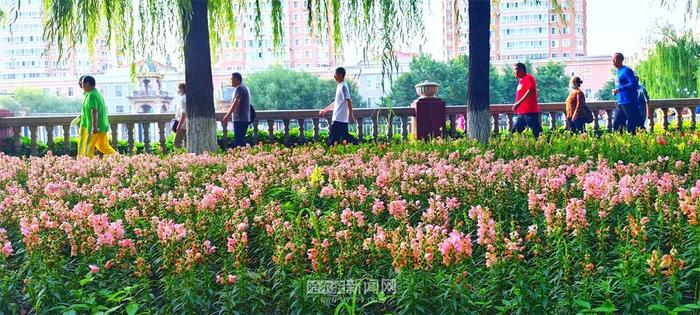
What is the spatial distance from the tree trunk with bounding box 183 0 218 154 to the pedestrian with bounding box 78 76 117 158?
1.21 m

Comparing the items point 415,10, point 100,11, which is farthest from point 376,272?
point 100,11

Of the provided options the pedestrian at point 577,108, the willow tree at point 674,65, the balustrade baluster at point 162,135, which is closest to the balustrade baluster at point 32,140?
the balustrade baluster at point 162,135

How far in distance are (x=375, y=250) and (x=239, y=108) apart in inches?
327

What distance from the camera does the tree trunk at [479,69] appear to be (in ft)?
34.1

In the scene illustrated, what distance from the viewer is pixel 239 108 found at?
11820 mm

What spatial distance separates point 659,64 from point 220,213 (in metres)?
32.7

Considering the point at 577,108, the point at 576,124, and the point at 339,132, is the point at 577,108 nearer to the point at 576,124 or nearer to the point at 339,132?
the point at 576,124

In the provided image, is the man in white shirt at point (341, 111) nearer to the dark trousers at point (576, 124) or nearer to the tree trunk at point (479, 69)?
the tree trunk at point (479, 69)

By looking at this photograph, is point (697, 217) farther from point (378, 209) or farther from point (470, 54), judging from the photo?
point (470, 54)

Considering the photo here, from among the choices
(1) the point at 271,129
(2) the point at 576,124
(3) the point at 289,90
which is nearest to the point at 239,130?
(1) the point at 271,129

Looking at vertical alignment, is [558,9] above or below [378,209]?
above

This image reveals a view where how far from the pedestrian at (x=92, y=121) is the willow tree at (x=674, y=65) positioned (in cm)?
2795

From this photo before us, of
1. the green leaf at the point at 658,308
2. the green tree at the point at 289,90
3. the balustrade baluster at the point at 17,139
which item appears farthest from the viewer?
the green tree at the point at 289,90

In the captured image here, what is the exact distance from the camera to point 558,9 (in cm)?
1023
